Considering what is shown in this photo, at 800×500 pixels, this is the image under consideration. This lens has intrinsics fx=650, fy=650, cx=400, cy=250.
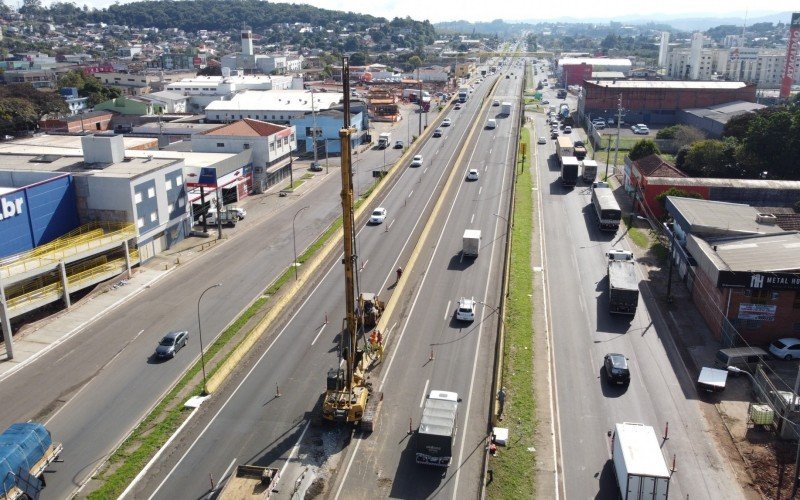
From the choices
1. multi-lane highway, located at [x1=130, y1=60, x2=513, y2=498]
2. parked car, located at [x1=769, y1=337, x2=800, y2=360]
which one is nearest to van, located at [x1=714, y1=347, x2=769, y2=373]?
parked car, located at [x1=769, y1=337, x2=800, y2=360]

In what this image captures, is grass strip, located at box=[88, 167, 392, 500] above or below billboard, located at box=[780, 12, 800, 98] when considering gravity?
below

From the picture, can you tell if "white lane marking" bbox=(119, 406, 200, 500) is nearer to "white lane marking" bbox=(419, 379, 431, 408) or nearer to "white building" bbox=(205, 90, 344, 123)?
"white lane marking" bbox=(419, 379, 431, 408)

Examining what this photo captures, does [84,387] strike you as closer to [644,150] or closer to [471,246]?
[471,246]

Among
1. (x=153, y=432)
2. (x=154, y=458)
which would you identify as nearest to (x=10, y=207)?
(x=153, y=432)

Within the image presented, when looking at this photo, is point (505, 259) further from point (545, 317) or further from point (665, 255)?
point (665, 255)

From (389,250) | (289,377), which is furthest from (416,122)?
(289,377)

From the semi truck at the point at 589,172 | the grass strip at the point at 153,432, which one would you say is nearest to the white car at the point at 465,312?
the grass strip at the point at 153,432
